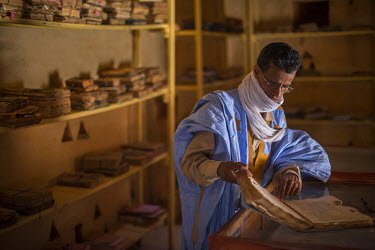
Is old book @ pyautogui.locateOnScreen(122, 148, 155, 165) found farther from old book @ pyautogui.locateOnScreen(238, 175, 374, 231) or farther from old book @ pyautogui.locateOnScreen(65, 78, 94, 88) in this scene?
old book @ pyautogui.locateOnScreen(238, 175, 374, 231)

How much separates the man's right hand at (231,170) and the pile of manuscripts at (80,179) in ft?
4.26

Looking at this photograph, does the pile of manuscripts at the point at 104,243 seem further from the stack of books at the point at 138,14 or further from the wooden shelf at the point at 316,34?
the wooden shelf at the point at 316,34

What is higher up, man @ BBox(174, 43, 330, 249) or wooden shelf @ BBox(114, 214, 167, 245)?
man @ BBox(174, 43, 330, 249)

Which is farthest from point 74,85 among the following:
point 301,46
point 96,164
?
point 301,46

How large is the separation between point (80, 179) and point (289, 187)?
147cm

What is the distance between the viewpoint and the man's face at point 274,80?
204 centimetres

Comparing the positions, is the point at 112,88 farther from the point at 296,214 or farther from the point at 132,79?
the point at 296,214

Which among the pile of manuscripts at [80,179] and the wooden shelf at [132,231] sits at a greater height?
the pile of manuscripts at [80,179]

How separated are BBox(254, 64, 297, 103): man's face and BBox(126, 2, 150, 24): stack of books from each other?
4.50ft

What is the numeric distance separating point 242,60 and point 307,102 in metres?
0.90

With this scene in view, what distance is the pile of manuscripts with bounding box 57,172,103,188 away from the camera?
2926 millimetres

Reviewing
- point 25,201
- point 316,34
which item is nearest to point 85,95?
point 25,201

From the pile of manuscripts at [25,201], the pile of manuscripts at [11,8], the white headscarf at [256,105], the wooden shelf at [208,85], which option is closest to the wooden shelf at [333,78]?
the wooden shelf at [208,85]

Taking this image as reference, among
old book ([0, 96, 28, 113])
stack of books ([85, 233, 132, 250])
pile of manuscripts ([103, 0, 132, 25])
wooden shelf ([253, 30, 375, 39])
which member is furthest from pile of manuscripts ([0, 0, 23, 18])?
wooden shelf ([253, 30, 375, 39])
